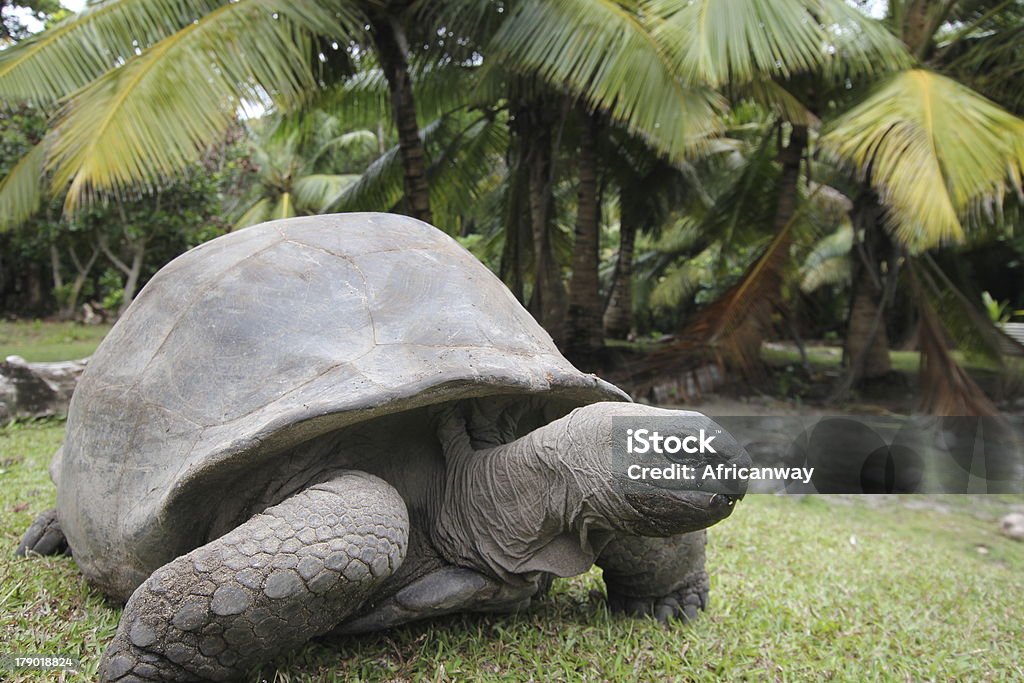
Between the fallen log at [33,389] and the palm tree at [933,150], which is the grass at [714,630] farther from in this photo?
the palm tree at [933,150]

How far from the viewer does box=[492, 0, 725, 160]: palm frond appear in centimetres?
520

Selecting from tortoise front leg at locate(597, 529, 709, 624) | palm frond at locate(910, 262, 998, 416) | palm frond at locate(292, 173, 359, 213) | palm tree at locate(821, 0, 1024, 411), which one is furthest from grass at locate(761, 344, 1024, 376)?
palm frond at locate(292, 173, 359, 213)

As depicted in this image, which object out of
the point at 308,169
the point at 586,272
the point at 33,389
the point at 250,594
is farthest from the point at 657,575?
the point at 308,169

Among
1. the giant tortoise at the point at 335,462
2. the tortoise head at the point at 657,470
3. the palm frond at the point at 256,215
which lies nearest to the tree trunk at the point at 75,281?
the palm frond at the point at 256,215

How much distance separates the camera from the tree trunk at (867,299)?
820 cm

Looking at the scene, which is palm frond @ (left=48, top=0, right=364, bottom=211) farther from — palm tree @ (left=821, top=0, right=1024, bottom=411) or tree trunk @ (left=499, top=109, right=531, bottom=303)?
palm tree @ (left=821, top=0, right=1024, bottom=411)

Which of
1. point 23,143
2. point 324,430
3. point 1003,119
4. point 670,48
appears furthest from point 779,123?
point 23,143

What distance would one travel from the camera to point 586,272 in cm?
795

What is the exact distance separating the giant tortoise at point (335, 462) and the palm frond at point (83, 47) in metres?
3.52

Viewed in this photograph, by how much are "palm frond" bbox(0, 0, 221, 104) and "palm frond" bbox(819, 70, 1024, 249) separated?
5031 millimetres

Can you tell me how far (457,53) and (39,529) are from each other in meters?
5.51

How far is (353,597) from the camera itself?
1590 mm

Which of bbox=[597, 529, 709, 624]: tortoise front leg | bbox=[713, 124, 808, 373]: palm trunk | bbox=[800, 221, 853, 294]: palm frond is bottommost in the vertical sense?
bbox=[800, 221, 853, 294]: palm frond
